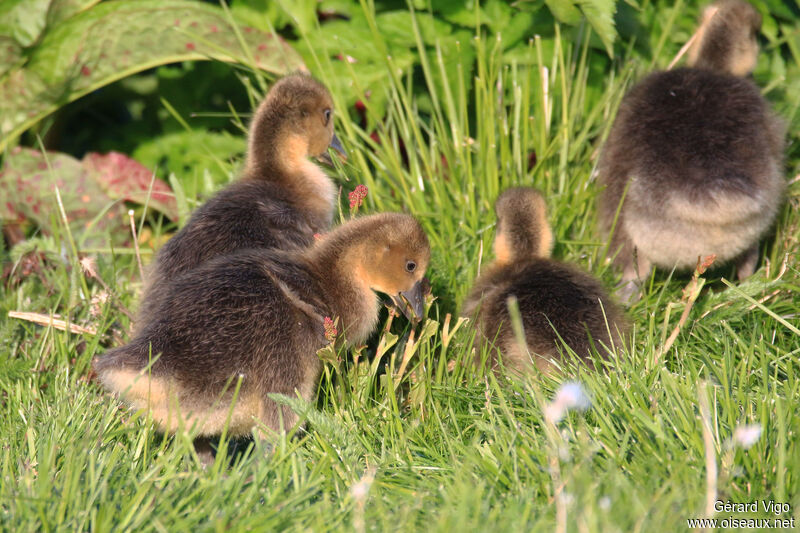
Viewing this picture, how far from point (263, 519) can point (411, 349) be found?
3.85ft

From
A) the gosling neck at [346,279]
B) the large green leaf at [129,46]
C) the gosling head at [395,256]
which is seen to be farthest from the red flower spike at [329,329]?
the large green leaf at [129,46]

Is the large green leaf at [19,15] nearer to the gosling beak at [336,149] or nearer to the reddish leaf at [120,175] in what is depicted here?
the reddish leaf at [120,175]

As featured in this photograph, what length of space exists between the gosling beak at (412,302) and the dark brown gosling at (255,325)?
1.0 inches

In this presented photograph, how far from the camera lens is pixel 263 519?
7.89 ft

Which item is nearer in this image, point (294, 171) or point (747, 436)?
point (747, 436)

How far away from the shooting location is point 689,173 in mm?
4000

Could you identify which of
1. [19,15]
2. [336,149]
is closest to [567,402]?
[336,149]

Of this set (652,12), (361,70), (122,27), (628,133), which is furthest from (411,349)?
(652,12)

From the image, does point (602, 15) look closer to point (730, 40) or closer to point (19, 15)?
point (730, 40)

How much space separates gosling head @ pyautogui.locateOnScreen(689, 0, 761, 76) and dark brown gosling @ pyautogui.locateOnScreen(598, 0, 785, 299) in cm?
30

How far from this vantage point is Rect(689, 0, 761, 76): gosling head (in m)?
4.81

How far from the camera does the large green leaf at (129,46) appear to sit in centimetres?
483

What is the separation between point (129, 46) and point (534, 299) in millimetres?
2656

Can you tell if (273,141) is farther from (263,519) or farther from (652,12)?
(652,12)
